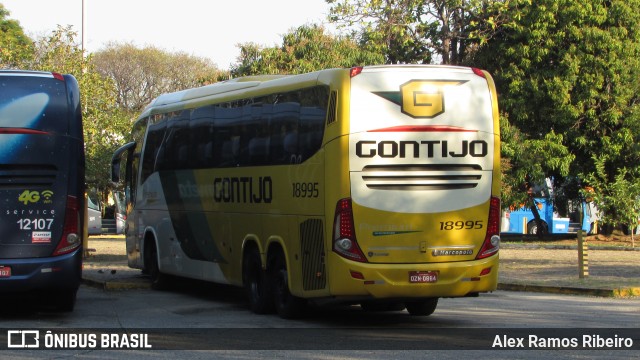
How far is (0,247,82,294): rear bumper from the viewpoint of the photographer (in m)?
14.3

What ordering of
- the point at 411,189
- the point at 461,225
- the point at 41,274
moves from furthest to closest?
the point at 41,274 < the point at 461,225 < the point at 411,189

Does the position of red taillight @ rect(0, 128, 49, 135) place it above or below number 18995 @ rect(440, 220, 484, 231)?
above

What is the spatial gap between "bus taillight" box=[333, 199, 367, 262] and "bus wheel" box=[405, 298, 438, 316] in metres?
2.12

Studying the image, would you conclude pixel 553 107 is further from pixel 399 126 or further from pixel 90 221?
pixel 399 126

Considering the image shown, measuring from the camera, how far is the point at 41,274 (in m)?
14.4

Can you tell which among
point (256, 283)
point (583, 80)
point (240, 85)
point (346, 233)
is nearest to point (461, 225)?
point (346, 233)

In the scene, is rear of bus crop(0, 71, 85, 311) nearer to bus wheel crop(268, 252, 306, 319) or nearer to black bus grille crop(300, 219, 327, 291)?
bus wheel crop(268, 252, 306, 319)

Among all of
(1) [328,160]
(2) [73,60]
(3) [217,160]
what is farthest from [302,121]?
(2) [73,60]

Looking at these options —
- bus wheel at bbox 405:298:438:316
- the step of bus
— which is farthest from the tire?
the step of bus

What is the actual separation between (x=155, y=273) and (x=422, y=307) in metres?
7.34

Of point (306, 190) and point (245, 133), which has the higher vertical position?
point (245, 133)

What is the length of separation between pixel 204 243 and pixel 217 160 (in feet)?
5.71

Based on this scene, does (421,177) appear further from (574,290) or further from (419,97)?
(574,290)

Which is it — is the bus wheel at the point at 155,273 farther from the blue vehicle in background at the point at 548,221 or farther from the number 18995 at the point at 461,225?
the blue vehicle in background at the point at 548,221
